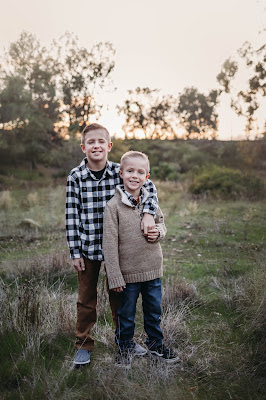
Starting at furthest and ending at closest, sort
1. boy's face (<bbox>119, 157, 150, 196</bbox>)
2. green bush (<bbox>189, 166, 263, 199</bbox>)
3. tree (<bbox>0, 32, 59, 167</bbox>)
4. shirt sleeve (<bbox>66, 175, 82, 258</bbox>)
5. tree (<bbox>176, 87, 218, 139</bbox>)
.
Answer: tree (<bbox>176, 87, 218, 139</bbox>) < tree (<bbox>0, 32, 59, 167</bbox>) < green bush (<bbox>189, 166, 263, 199</bbox>) < shirt sleeve (<bbox>66, 175, 82, 258</bbox>) < boy's face (<bbox>119, 157, 150, 196</bbox>)

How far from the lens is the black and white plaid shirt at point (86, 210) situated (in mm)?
2641

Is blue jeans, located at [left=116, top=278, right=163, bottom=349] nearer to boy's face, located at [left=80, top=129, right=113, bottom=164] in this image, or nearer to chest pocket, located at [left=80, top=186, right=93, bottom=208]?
chest pocket, located at [left=80, top=186, right=93, bottom=208]

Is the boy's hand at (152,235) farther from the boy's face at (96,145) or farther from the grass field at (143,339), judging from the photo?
the grass field at (143,339)

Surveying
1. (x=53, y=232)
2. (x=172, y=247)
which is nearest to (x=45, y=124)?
(x=53, y=232)

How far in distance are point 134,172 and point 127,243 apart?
535mm

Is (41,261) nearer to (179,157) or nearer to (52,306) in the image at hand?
(52,306)

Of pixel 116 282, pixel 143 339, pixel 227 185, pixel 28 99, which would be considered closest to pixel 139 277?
pixel 116 282

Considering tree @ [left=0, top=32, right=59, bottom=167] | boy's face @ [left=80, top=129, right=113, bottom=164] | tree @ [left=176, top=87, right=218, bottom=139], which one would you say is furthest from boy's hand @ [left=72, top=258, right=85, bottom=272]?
tree @ [left=176, top=87, right=218, bottom=139]

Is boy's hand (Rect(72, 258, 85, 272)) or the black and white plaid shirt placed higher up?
the black and white plaid shirt

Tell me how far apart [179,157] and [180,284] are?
28.7 metres

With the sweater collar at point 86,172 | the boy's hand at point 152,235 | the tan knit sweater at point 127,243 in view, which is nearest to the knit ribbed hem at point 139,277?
the tan knit sweater at point 127,243

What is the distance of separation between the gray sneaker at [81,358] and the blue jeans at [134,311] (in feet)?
0.85

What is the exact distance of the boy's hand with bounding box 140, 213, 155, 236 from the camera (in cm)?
248

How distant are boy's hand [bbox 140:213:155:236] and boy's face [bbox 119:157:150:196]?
0.23m
